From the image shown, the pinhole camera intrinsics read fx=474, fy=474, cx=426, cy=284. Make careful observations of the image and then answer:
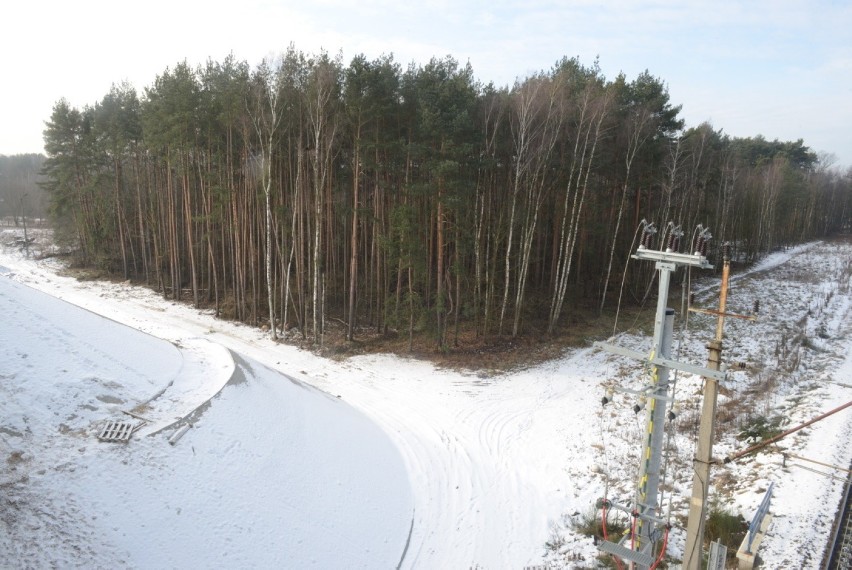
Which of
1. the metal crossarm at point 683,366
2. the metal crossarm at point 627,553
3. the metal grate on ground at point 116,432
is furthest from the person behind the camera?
the metal grate on ground at point 116,432

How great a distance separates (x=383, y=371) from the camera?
19516mm

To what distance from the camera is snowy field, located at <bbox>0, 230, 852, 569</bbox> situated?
786 cm

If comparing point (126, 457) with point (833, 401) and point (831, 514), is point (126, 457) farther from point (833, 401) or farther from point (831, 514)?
point (833, 401)

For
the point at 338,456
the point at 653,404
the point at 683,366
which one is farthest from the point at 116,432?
the point at 683,366

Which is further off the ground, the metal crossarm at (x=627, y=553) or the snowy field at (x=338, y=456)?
the metal crossarm at (x=627, y=553)

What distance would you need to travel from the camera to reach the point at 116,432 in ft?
30.3

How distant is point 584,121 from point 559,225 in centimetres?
Result: 611

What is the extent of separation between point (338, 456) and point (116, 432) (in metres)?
5.00

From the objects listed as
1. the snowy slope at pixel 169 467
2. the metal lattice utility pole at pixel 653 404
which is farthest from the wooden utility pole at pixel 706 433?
the snowy slope at pixel 169 467

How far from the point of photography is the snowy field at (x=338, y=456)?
310 inches

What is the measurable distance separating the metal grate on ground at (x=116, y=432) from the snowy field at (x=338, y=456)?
0.15m

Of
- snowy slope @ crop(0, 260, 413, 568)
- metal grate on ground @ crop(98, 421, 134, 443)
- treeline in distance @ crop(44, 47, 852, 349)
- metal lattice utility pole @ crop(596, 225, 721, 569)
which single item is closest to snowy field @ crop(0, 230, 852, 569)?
snowy slope @ crop(0, 260, 413, 568)

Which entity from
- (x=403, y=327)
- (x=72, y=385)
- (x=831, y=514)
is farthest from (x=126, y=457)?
(x=403, y=327)

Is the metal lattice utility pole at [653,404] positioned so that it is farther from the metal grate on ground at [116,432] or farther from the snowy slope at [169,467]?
the metal grate on ground at [116,432]
